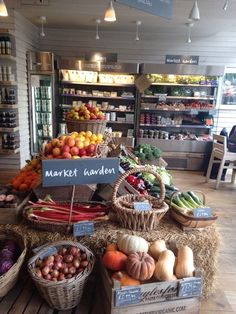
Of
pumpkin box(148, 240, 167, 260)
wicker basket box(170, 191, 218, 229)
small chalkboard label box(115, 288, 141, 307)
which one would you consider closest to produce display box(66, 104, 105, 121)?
wicker basket box(170, 191, 218, 229)

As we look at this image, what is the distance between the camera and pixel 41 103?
6.25 metres

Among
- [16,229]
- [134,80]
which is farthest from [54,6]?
[16,229]

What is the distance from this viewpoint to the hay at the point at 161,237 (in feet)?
6.00

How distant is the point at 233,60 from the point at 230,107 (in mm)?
1125

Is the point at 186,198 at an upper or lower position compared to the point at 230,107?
lower

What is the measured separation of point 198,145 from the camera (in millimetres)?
6457

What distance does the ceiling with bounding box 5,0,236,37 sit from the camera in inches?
178

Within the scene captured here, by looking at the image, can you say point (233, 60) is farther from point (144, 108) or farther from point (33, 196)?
point (33, 196)

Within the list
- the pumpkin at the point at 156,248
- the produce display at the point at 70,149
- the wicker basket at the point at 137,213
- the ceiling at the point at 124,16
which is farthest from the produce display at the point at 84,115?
the ceiling at the point at 124,16

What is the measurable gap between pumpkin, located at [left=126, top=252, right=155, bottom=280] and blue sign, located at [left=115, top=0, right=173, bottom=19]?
218 cm

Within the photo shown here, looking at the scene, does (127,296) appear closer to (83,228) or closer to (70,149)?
(83,228)

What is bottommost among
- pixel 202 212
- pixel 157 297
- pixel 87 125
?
pixel 157 297

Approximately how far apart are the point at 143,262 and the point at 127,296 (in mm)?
193

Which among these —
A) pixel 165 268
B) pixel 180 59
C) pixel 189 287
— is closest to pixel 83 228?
pixel 165 268
